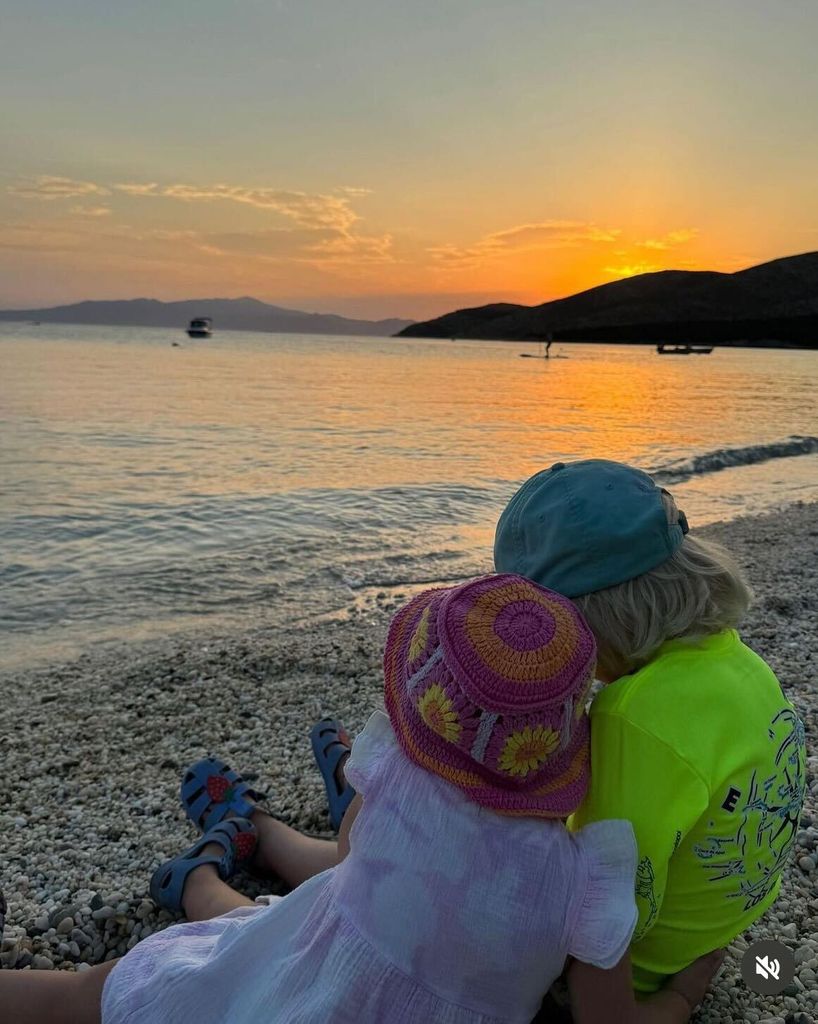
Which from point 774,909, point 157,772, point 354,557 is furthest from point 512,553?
point 354,557

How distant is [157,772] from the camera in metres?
4.09

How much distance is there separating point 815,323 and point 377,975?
12065 cm

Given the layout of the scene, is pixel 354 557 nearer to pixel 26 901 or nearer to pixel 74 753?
pixel 74 753

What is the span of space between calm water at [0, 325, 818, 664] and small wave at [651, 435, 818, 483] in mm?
65

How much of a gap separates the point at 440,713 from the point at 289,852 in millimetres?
1838

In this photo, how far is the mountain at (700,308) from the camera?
11231cm

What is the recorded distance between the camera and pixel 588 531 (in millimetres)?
1830

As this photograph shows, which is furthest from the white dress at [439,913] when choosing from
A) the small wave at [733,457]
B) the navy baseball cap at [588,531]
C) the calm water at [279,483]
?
the small wave at [733,457]

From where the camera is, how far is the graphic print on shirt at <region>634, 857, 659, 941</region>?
5.61 feet

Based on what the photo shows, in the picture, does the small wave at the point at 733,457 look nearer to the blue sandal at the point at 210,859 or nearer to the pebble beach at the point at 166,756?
the pebble beach at the point at 166,756

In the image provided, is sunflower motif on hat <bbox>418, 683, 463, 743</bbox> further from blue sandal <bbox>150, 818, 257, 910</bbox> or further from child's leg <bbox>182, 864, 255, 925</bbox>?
blue sandal <bbox>150, 818, 257, 910</bbox>

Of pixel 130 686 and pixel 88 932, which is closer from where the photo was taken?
pixel 88 932

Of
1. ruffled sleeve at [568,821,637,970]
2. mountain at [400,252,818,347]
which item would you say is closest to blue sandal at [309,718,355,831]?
ruffled sleeve at [568,821,637,970]

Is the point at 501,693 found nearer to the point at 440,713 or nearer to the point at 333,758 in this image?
the point at 440,713
